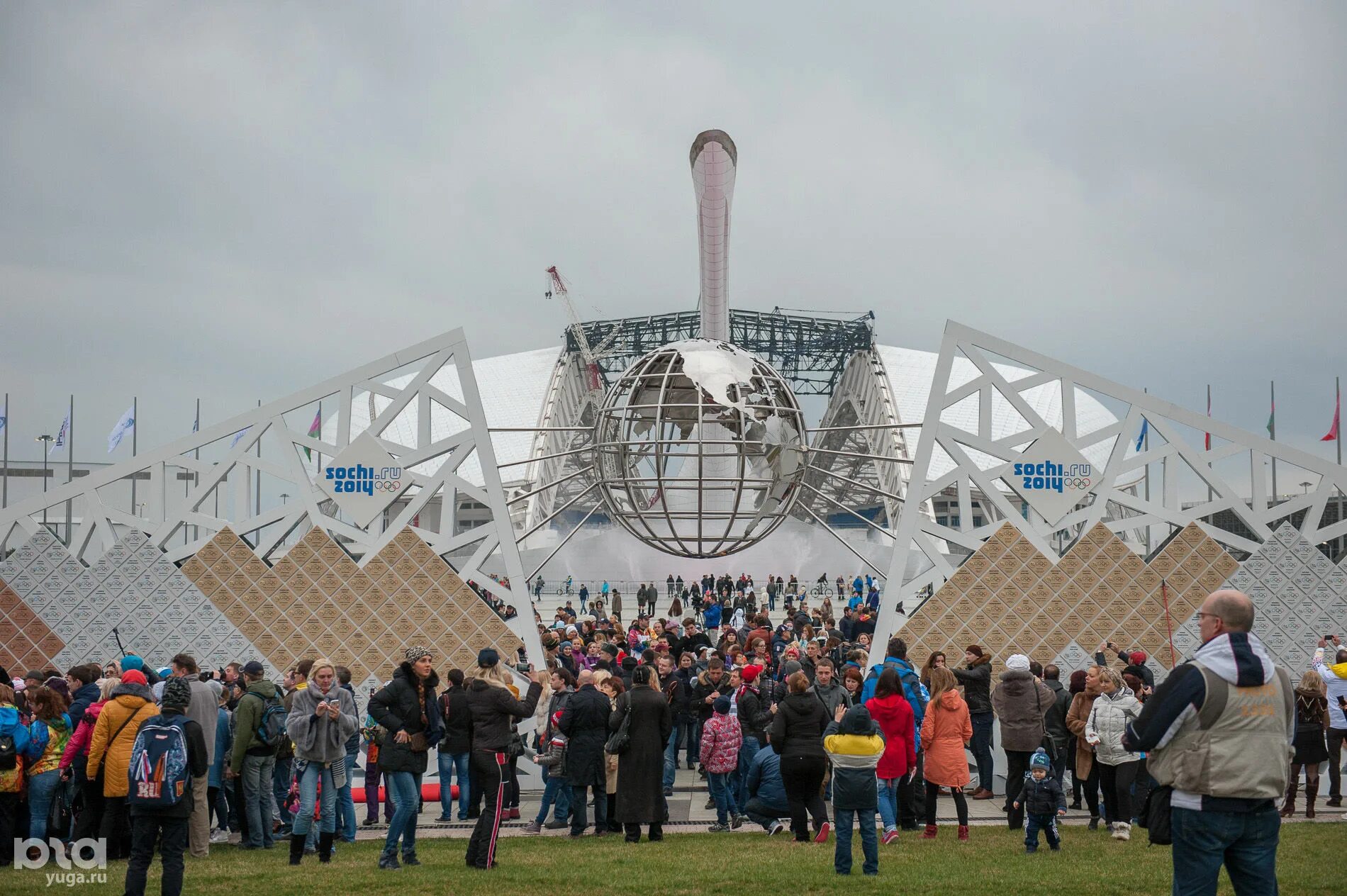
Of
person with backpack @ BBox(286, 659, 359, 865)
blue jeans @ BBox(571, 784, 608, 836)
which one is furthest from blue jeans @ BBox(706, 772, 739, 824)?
person with backpack @ BBox(286, 659, 359, 865)

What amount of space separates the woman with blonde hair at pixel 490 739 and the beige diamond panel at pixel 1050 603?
7.34 m

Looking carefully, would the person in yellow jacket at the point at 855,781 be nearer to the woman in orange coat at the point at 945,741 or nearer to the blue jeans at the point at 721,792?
the woman in orange coat at the point at 945,741

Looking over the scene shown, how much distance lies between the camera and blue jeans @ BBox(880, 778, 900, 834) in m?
10.5

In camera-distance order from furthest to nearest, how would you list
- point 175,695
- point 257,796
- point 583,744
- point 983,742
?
point 983,742
point 583,744
point 257,796
point 175,695

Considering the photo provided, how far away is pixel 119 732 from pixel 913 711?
632 centimetres

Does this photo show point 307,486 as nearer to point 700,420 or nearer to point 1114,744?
point 700,420

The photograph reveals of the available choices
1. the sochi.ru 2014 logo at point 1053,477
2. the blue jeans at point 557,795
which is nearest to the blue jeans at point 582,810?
the blue jeans at point 557,795

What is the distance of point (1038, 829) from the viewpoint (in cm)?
1017

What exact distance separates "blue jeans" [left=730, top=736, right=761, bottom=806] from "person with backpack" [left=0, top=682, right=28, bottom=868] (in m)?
6.17

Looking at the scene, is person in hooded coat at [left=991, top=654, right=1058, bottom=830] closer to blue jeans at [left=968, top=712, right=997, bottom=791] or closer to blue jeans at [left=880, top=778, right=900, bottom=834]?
blue jeans at [left=880, top=778, right=900, bottom=834]

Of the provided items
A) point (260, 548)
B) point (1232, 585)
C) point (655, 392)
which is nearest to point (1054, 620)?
point (1232, 585)

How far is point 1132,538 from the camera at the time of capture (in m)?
57.9

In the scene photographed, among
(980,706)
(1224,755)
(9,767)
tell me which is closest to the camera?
(1224,755)

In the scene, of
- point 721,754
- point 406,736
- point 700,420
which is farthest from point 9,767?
point 700,420
